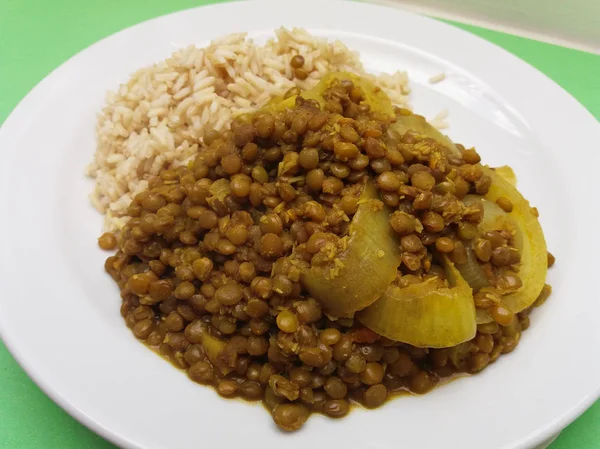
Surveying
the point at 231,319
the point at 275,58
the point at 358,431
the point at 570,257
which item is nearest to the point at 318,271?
the point at 231,319

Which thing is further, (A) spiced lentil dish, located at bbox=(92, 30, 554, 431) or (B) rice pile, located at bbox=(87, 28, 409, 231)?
(B) rice pile, located at bbox=(87, 28, 409, 231)

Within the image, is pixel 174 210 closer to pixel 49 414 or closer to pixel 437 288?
pixel 49 414

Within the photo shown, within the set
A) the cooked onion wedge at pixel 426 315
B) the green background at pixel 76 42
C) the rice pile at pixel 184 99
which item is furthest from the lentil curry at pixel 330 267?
the green background at pixel 76 42

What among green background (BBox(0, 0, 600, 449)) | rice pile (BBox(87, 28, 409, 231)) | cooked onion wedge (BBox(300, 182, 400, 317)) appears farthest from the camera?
green background (BBox(0, 0, 600, 449))

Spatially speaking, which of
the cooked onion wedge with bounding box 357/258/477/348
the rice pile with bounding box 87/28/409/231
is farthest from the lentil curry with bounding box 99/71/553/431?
the rice pile with bounding box 87/28/409/231

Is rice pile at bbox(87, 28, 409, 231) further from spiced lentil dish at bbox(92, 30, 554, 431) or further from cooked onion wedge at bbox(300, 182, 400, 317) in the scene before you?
cooked onion wedge at bbox(300, 182, 400, 317)

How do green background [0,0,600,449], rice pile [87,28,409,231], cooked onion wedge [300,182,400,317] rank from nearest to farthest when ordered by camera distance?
cooked onion wedge [300,182,400,317] < rice pile [87,28,409,231] < green background [0,0,600,449]
